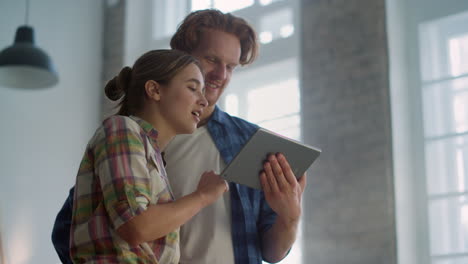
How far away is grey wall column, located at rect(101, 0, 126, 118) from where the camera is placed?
7488 mm

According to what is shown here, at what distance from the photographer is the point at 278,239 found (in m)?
2.02

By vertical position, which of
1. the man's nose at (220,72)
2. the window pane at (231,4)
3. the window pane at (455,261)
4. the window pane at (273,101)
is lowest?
the window pane at (455,261)

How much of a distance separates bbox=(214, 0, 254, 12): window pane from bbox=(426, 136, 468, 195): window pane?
7.93 feet

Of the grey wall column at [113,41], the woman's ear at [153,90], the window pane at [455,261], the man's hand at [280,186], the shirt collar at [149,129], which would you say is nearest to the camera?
the shirt collar at [149,129]

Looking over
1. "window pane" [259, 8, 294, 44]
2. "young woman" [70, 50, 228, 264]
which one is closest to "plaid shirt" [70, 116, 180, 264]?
"young woman" [70, 50, 228, 264]

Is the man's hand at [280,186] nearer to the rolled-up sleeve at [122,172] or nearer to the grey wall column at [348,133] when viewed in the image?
the rolled-up sleeve at [122,172]

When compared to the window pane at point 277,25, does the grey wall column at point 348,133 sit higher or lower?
lower

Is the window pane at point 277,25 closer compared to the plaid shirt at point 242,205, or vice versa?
the plaid shirt at point 242,205

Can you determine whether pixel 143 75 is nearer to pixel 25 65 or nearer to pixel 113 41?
pixel 25 65

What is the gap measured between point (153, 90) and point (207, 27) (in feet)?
1.90

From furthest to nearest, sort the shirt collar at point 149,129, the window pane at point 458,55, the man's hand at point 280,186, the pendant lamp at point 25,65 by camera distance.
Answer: the pendant lamp at point 25,65 < the window pane at point 458,55 < the man's hand at point 280,186 < the shirt collar at point 149,129

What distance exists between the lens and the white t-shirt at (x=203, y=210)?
6.43 ft

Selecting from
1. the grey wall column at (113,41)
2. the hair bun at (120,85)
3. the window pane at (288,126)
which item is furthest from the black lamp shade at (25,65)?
the hair bun at (120,85)

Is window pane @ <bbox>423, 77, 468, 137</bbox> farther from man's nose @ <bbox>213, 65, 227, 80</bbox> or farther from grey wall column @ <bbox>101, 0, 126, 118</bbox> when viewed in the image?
man's nose @ <bbox>213, 65, 227, 80</bbox>
